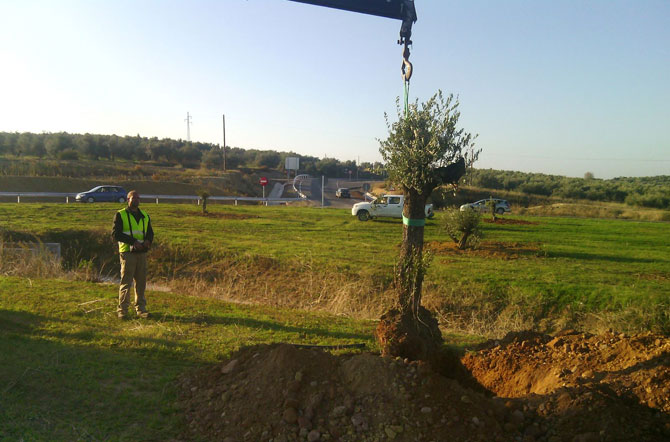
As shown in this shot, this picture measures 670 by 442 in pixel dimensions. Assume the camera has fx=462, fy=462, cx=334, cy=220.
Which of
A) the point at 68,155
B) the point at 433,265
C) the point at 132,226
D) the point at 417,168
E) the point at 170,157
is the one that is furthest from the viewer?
the point at 170,157

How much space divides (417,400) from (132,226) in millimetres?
5618

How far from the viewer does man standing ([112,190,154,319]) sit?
732cm

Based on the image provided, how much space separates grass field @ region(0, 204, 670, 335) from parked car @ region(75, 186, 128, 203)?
871 cm

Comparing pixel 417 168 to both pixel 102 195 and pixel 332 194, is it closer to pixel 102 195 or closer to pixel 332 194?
pixel 102 195

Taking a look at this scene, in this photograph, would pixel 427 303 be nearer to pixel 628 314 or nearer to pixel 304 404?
pixel 628 314

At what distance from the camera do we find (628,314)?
28.0ft

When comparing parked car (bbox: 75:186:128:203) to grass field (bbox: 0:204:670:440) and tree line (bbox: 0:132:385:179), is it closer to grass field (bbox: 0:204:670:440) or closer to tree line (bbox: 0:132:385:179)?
grass field (bbox: 0:204:670:440)

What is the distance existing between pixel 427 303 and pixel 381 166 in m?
6.14

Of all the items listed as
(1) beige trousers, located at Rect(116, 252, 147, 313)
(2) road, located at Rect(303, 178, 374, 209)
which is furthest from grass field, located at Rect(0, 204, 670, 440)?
(2) road, located at Rect(303, 178, 374, 209)

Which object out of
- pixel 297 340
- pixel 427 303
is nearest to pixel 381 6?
pixel 297 340

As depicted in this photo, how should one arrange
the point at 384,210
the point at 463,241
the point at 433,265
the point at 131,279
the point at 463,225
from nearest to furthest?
the point at 131,279, the point at 433,265, the point at 463,225, the point at 463,241, the point at 384,210

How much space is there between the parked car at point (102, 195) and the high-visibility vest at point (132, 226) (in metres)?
28.6

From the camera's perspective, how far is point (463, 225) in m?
16.6

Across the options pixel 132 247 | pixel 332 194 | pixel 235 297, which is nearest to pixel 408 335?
pixel 132 247
